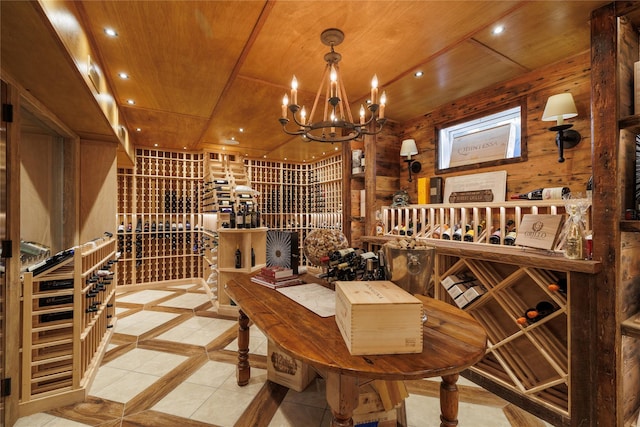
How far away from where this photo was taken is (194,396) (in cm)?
201

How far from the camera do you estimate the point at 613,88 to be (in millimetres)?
1591

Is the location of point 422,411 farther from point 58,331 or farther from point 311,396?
point 58,331

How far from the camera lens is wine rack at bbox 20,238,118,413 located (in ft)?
6.03

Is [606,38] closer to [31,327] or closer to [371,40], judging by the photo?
[371,40]

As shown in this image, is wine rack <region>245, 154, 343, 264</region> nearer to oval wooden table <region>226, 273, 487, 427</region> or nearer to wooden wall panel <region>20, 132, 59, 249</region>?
wooden wall panel <region>20, 132, 59, 249</region>

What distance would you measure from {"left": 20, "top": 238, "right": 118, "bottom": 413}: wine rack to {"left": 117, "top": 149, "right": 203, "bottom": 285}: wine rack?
323cm

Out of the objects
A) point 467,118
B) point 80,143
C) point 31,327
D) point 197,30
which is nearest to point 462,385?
point 467,118

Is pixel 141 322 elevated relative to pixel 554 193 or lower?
lower

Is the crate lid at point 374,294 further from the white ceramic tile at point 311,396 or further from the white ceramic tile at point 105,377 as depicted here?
the white ceramic tile at point 105,377

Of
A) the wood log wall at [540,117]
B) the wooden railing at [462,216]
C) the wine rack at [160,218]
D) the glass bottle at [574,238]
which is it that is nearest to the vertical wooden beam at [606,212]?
the glass bottle at [574,238]

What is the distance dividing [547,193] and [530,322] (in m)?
0.98

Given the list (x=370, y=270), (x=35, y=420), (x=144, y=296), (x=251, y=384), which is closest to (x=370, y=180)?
(x=370, y=270)

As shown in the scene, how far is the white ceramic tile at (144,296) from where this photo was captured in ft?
14.3

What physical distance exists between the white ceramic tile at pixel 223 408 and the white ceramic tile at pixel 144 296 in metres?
2.95
